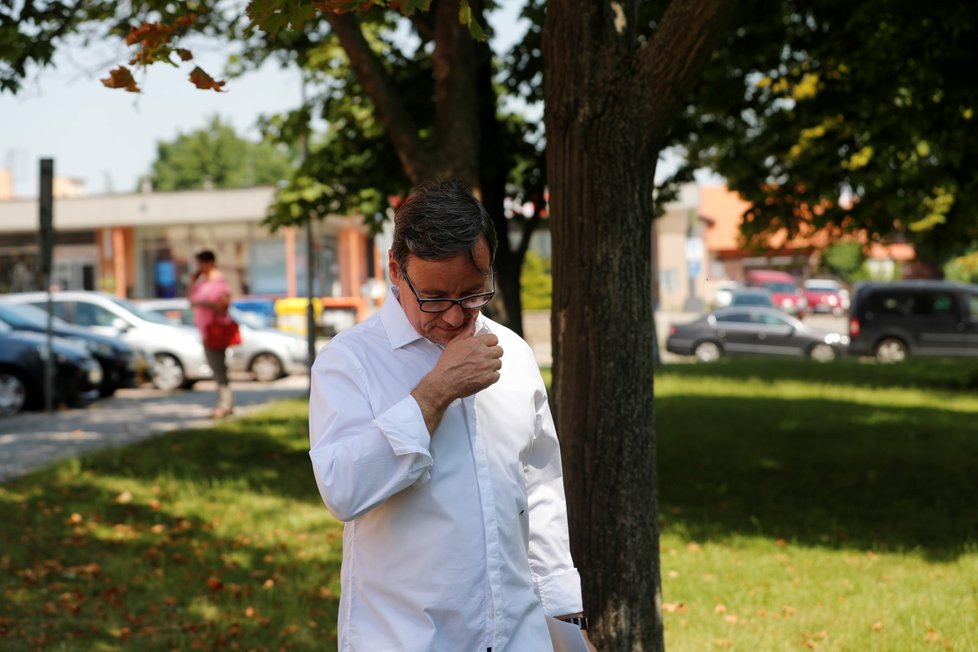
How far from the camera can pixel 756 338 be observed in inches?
1246

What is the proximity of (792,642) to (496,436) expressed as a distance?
3.77m

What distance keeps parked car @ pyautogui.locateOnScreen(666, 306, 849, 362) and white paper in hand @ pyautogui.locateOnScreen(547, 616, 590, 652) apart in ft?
95.4

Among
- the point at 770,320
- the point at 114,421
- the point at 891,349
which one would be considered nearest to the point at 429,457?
the point at 114,421

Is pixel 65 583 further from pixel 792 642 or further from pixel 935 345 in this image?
pixel 935 345

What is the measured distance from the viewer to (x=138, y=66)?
17.0 ft

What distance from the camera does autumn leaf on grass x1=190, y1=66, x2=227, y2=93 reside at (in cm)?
505

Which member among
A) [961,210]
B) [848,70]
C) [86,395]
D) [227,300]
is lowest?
[86,395]

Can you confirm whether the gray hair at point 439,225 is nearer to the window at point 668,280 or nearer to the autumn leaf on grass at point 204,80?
the autumn leaf on grass at point 204,80

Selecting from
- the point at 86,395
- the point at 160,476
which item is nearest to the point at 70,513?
the point at 160,476

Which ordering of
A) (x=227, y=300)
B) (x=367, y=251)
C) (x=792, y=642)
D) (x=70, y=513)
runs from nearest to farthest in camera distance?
1. (x=792, y=642)
2. (x=70, y=513)
3. (x=227, y=300)
4. (x=367, y=251)

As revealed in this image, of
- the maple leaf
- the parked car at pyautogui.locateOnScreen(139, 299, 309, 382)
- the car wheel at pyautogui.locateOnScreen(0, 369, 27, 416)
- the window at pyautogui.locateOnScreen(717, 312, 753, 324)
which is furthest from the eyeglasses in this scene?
the window at pyautogui.locateOnScreen(717, 312, 753, 324)

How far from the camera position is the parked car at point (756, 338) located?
3164 cm

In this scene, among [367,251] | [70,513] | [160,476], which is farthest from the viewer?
[367,251]

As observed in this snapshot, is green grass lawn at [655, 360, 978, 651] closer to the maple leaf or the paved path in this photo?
the maple leaf
